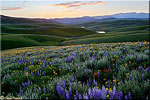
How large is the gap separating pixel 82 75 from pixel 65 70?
107cm

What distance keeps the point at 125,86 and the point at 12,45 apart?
54.7 metres

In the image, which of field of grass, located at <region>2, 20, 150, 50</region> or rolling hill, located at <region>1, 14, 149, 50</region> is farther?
rolling hill, located at <region>1, 14, 149, 50</region>

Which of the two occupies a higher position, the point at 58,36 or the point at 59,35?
the point at 59,35

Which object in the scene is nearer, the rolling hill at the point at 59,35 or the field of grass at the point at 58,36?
the field of grass at the point at 58,36

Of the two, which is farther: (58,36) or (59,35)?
(59,35)

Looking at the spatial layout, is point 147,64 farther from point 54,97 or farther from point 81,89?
point 54,97

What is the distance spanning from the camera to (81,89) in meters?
2.70

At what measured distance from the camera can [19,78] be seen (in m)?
4.22

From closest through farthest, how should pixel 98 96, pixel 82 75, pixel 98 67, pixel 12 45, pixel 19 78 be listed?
pixel 98 96 < pixel 82 75 < pixel 19 78 < pixel 98 67 < pixel 12 45

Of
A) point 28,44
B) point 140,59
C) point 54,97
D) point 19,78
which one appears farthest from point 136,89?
point 28,44

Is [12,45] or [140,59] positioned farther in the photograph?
[12,45]

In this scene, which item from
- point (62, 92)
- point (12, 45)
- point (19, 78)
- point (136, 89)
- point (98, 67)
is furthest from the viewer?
point (12, 45)

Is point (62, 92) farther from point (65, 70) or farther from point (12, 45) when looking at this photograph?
point (12, 45)

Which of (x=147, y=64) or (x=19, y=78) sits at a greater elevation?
(x=147, y=64)
